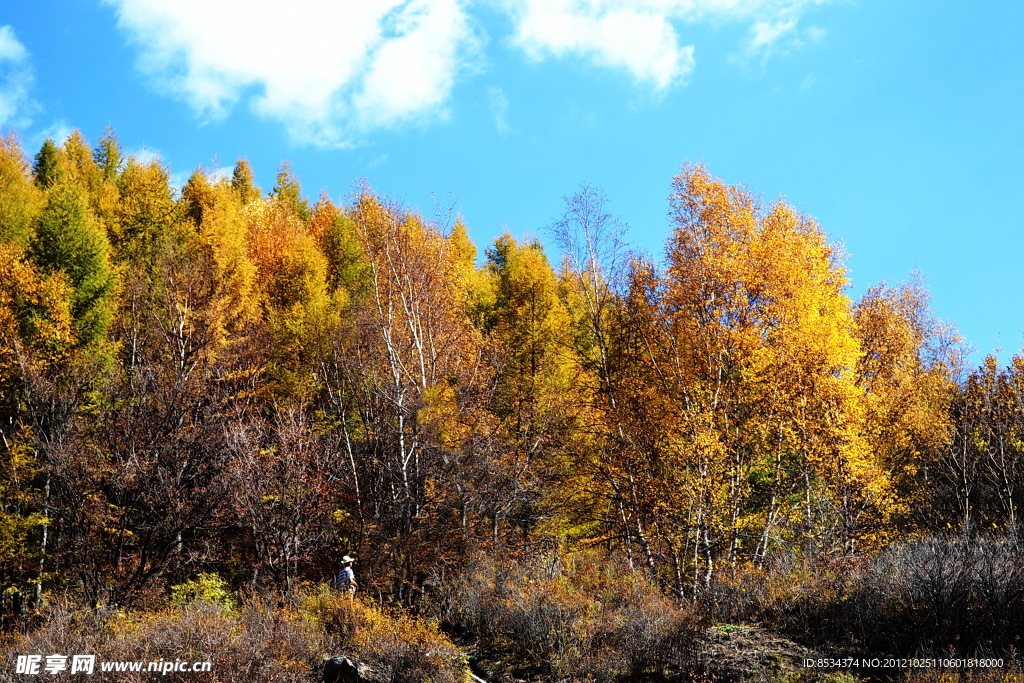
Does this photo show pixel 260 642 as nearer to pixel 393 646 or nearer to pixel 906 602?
pixel 393 646

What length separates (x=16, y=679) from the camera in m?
8.42

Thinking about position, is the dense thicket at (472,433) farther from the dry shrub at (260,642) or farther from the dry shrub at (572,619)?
the dry shrub at (260,642)

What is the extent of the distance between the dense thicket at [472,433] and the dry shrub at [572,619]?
4.00 ft

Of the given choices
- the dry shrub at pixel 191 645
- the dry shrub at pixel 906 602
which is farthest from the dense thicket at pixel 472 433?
the dry shrub at pixel 191 645

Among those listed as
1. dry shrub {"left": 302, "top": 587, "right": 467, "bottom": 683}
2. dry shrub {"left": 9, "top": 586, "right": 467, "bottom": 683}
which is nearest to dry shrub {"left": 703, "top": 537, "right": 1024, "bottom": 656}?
dry shrub {"left": 302, "top": 587, "right": 467, "bottom": 683}

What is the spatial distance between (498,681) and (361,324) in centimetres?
1456

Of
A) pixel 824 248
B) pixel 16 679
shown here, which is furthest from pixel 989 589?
pixel 16 679

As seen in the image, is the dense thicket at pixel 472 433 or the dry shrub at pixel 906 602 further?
the dense thicket at pixel 472 433

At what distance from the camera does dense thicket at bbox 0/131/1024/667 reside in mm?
14992

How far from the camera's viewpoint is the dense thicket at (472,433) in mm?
14992

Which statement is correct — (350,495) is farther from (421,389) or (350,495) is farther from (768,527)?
(768,527)

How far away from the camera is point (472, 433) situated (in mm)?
17391

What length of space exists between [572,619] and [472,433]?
7097 mm

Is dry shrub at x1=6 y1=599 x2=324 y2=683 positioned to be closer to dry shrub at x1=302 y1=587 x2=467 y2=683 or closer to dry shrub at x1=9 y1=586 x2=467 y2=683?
dry shrub at x1=9 y1=586 x2=467 y2=683
